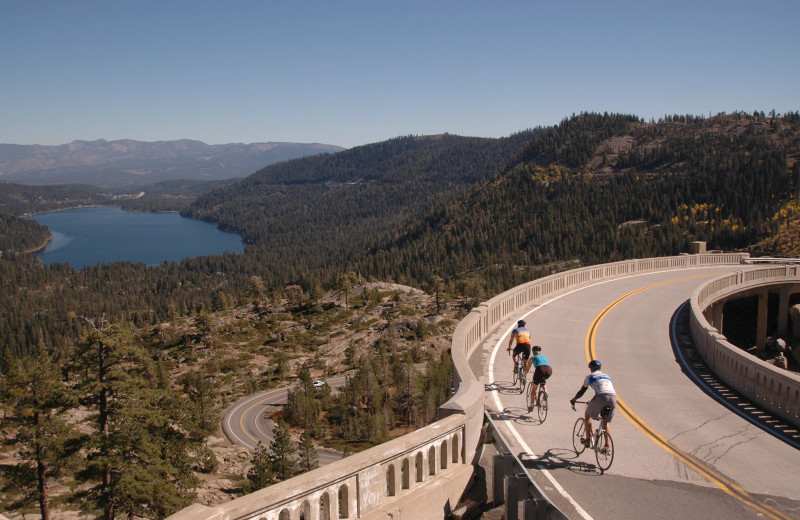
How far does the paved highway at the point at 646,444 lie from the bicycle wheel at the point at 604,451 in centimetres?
13

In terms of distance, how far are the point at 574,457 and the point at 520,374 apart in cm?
339

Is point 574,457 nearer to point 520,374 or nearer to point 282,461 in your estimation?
point 520,374

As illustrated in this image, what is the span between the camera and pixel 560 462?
8875 mm

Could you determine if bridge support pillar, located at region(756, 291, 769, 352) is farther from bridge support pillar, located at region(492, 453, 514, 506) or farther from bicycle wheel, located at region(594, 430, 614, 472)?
bridge support pillar, located at region(492, 453, 514, 506)

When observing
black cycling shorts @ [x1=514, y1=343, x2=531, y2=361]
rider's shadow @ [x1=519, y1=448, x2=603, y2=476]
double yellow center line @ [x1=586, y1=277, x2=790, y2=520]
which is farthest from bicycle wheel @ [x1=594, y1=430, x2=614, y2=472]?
black cycling shorts @ [x1=514, y1=343, x2=531, y2=361]

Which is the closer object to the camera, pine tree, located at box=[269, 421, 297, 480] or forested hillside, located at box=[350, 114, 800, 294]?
pine tree, located at box=[269, 421, 297, 480]

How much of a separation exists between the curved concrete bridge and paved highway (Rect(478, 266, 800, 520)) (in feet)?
0.09

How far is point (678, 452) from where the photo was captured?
31.0 feet

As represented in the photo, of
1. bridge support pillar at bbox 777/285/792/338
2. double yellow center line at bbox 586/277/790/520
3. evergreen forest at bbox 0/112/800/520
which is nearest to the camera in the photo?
double yellow center line at bbox 586/277/790/520

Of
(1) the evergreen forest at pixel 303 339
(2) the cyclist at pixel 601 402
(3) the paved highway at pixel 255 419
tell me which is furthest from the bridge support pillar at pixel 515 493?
(3) the paved highway at pixel 255 419

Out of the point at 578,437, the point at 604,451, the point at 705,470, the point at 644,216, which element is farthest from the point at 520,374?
the point at 644,216

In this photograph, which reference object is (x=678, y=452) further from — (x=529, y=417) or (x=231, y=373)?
(x=231, y=373)

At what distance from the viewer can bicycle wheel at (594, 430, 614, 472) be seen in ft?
28.2

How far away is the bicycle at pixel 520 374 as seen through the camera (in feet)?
40.5
